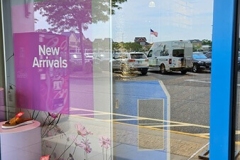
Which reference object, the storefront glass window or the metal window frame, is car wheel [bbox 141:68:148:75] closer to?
Answer: the storefront glass window

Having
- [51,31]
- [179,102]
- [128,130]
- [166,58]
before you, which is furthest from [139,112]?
[51,31]

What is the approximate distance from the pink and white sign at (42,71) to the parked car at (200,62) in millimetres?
1369

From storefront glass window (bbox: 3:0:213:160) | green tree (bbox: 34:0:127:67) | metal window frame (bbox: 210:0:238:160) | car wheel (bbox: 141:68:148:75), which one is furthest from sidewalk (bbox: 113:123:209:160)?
green tree (bbox: 34:0:127:67)

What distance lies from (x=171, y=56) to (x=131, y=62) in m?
0.39

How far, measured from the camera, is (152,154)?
270cm

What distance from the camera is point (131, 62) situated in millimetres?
2654

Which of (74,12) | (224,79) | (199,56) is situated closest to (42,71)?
(74,12)

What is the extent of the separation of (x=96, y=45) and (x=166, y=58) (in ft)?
2.38

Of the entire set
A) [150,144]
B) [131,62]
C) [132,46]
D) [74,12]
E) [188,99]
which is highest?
[74,12]

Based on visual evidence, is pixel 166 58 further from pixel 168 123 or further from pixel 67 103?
pixel 67 103

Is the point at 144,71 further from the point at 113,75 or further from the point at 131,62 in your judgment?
the point at 113,75

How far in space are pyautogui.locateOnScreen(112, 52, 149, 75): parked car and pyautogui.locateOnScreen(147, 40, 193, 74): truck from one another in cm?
6

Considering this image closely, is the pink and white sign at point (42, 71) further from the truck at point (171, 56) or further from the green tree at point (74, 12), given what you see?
the truck at point (171, 56)

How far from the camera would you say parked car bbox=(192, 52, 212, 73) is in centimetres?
221
